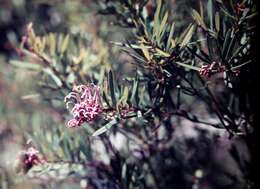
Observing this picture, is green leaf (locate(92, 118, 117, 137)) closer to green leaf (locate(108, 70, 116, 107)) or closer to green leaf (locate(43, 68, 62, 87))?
green leaf (locate(108, 70, 116, 107))

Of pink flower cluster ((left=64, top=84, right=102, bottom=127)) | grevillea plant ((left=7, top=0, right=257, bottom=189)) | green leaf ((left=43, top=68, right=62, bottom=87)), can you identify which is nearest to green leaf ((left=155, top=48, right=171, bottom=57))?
grevillea plant ((left=7, top=0, right=257, bottom=189))

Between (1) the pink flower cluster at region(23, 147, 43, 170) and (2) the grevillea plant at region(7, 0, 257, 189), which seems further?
(1) the pink flower cluster at region(23, 147, 43, 170)

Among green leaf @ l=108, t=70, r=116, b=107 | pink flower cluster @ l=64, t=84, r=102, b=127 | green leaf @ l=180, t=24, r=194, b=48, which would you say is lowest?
pink flower cluster @ l=64, t=84, r=102, b=127

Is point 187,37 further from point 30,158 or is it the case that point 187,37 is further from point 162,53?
point 30,158

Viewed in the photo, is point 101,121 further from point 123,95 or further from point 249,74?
point 249,74

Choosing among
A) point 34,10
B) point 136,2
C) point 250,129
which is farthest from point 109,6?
point 34,10

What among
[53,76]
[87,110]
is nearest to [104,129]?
[87,110]

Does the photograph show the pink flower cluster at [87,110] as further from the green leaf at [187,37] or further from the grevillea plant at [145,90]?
the green leaf at [187,37]

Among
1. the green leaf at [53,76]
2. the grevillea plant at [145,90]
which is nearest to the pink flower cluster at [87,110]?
the grevillea plant at [145,90]
